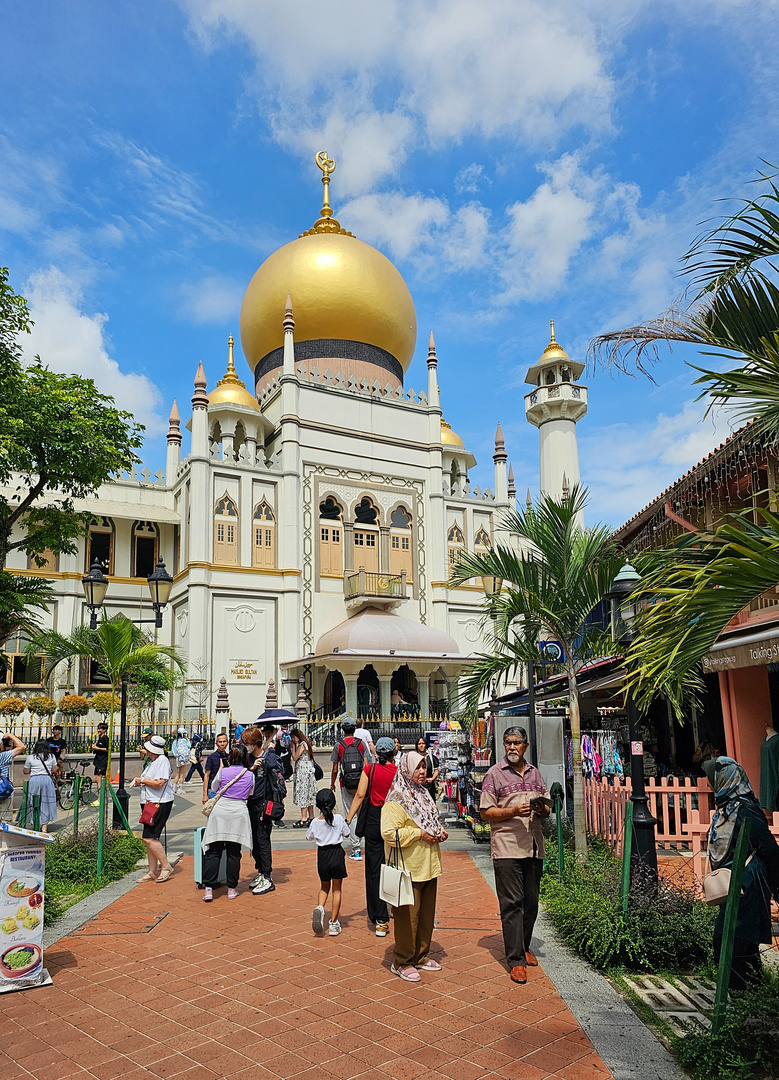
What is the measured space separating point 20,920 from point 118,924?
176 cm

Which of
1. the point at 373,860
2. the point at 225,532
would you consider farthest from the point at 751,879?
the point at 225,532

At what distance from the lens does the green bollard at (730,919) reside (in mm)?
4020

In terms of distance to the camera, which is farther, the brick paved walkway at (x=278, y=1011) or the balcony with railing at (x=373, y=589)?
the balcony with railing at (x=373, y=589)

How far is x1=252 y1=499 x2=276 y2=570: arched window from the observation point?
2861 centimetres

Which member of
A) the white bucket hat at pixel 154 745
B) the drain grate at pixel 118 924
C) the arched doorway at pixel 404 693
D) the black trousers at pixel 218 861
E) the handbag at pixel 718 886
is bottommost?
the drain grate at pixel 118 924

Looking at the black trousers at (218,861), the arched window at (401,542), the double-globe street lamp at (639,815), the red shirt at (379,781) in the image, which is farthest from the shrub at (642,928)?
the arched window at (401,542)

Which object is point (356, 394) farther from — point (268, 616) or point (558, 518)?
point (558, 518)

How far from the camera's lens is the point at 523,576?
358 inches

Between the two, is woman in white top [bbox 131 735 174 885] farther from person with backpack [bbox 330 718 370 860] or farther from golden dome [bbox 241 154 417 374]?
golden dome [bbox 241 154 417 374]

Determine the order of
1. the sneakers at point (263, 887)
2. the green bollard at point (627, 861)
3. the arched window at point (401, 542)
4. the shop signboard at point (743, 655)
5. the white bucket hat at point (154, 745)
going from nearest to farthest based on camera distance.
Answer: the green bollard at point (627, 861) → the sneakers at point (263, 887) → the shop signboard at point (743, 655) → the white bucket hat at point (154, 745) → the arched window at point (401, 542)

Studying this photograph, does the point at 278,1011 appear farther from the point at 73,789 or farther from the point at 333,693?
the point at 333,693

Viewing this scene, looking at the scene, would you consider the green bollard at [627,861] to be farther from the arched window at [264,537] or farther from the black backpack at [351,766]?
the arched window at [264,537]

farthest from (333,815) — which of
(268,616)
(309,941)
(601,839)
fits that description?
(268,616)

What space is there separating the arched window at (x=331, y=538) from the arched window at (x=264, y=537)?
179 centimetres
